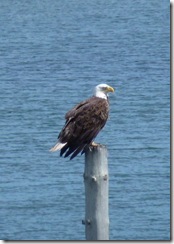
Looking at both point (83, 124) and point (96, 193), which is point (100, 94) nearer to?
point (83, 124)

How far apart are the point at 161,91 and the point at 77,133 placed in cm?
1175

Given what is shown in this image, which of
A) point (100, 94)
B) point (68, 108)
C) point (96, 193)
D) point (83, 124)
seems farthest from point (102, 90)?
point (68, 108)

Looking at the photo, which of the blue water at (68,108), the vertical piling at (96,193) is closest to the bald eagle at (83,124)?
the vertical piling at (96,193)

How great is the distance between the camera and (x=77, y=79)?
2503cm

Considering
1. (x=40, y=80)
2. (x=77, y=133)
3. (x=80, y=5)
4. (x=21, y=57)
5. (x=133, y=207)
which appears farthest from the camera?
(x=80, y=5)

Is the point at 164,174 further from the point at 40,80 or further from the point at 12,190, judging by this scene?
the point at 40,80

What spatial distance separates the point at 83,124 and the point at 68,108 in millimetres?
9757

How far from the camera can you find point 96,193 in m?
10.2

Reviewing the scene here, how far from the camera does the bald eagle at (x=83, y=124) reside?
38.4ft

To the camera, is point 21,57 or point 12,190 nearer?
point 12,190

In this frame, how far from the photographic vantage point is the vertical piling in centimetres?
1013

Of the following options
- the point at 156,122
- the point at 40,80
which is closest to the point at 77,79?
the point at 40,80

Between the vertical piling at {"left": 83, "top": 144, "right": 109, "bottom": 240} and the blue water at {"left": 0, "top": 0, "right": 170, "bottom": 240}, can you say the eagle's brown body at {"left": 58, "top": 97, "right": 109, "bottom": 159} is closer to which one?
the vertical piling at {"left": 83, "top": 144, "right": 109, "bottom": 240}

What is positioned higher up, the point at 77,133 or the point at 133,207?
the point at 77,133
